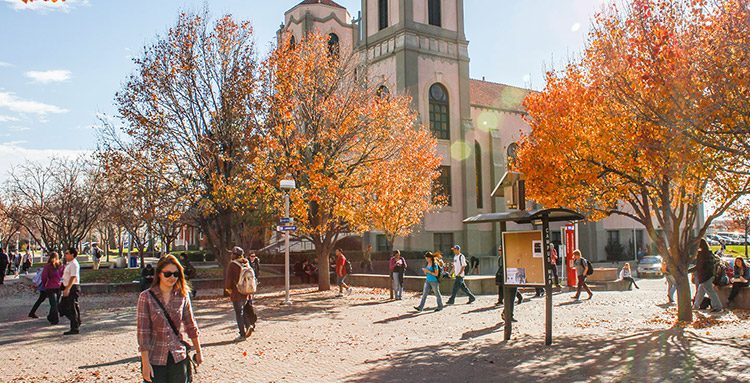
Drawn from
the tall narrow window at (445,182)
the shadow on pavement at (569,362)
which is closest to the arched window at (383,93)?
the tall narrow window at (445,182)

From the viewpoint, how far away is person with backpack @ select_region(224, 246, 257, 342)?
37.1 ft

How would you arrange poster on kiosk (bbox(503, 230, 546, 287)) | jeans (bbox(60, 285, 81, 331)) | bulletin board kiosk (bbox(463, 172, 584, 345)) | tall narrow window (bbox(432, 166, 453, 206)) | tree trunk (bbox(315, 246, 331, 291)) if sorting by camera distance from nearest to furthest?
bulletin board kiosk (bbox(463, 172, 584, 345)), poster on kiosk (bbox(503, 230, 546, 287)), jeans (bbox(60, 285, 81, 331)), tree trunk (bbox(315, 246, 331, 291)), tall narrow window (bbox(432, 166, 453, 206))

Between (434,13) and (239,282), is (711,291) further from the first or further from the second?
(434,13)

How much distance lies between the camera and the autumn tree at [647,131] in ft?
35.4

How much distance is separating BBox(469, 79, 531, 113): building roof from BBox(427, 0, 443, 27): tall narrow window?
583 centimetres

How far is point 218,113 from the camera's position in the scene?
67.7 ft

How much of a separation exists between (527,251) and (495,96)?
127 feet

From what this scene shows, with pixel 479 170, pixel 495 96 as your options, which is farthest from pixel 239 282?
pixel 495 96

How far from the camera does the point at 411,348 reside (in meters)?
10.5

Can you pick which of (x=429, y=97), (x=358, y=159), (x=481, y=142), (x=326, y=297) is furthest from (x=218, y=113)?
(x=481, y=142)

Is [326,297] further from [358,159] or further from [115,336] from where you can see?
[115,336]

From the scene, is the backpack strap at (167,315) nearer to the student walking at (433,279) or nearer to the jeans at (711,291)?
the student walking at (433,279)

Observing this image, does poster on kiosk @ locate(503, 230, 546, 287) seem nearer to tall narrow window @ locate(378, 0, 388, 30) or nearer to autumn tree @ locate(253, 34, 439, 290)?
autumn tree @ locate(253, 34, 439, 290)

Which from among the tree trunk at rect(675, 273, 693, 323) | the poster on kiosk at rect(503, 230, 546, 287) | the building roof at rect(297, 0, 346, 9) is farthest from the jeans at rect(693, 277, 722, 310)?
the building roof at rect(297, 0, 346, 9)
